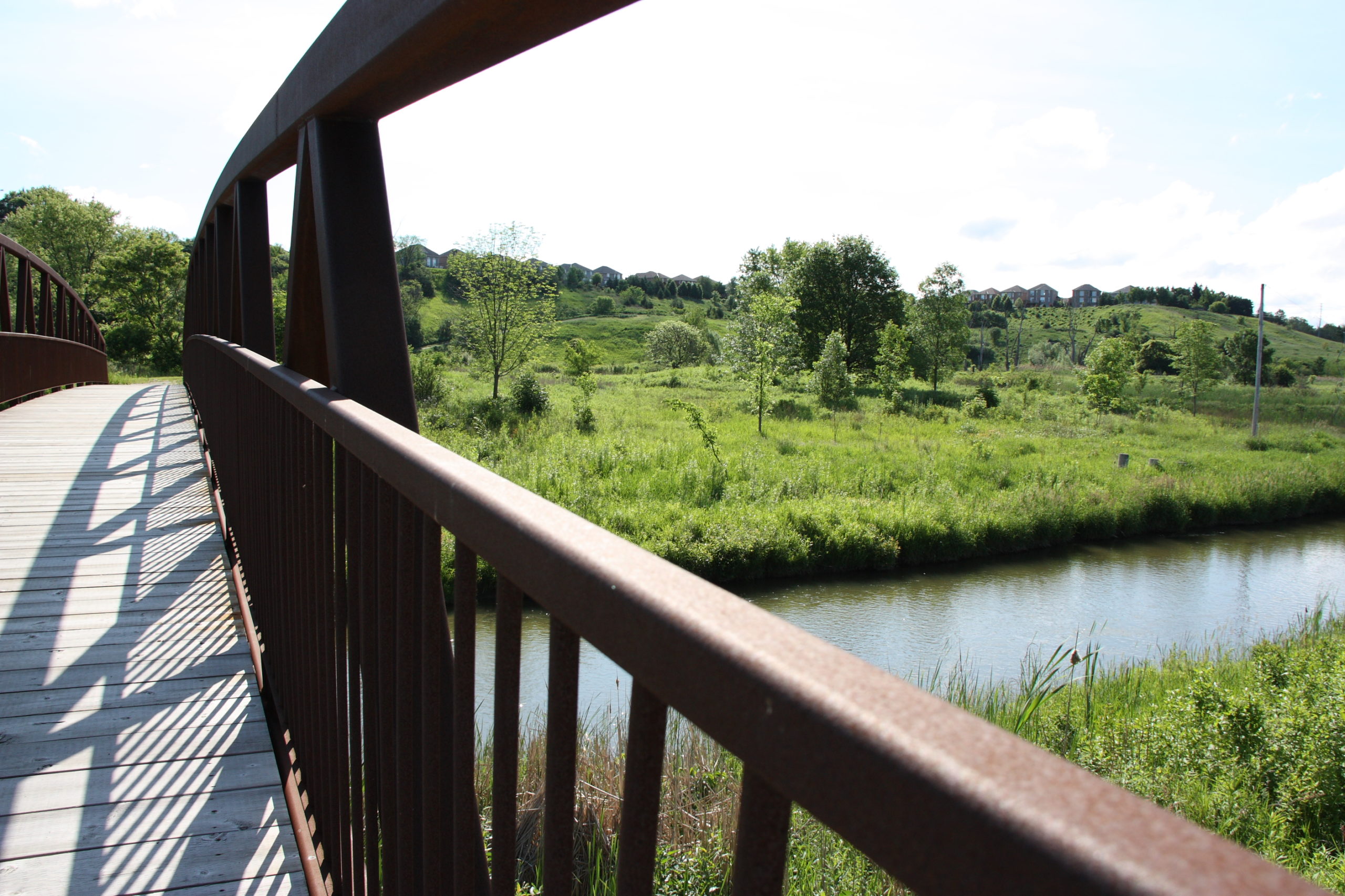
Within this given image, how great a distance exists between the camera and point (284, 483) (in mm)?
2402

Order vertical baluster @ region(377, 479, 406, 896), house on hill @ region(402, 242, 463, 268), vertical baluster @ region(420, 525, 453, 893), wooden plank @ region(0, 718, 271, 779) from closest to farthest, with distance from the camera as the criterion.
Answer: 1. vertical baluster @ region(420, 525, 453, 893)
2. vertical baluster @ region(377, 479, 406, 896)
3. wooden plank @ region(0, 718, 271, 779)
4. house on hill @ region(402, 242, 463, 268)

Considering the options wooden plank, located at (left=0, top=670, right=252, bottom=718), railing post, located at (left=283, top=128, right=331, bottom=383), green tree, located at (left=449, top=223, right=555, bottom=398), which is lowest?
wooden plank, located at (left=0, top=670, right=252, bottom=718)

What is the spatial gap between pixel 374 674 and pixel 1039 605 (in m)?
13.2

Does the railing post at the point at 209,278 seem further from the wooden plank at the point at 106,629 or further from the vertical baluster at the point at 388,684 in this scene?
the vertical baluster at the point at 388,684

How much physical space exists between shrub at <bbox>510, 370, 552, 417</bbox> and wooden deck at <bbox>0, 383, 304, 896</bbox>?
69.5 feet

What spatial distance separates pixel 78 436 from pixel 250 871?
7.49 meters

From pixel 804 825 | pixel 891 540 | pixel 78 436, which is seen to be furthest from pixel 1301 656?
pixel 78 436

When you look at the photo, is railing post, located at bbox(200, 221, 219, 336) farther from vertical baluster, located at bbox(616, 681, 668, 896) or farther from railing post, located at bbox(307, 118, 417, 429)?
vertical baluster, located at bbox(616, 681, 668, 896)

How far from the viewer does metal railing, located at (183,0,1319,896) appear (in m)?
0.38

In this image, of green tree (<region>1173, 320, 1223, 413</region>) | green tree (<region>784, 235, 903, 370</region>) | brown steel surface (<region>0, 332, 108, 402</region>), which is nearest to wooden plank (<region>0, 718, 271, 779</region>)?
brown steel surface (<region>0, 332, 108, 402</region>)

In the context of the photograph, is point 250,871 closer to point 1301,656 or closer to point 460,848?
point 460,848

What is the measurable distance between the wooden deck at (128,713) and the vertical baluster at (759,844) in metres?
1.85

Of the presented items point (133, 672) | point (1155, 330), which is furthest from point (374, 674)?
point (1155, 330)

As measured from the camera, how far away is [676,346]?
6353 cm
